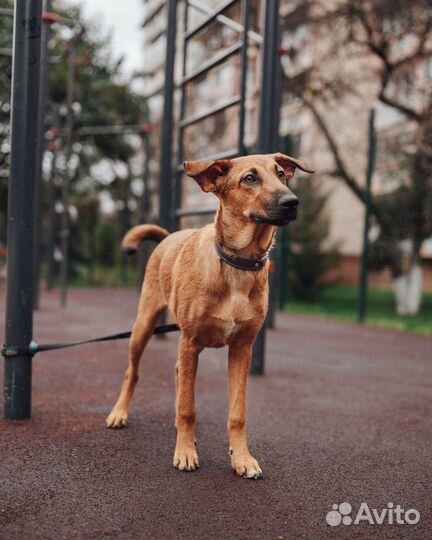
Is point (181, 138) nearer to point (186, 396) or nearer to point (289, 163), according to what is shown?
point (289, 163)

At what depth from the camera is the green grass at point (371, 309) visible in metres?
10.2

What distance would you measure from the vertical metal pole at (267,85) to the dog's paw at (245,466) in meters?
2.21

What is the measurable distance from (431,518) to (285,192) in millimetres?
1326

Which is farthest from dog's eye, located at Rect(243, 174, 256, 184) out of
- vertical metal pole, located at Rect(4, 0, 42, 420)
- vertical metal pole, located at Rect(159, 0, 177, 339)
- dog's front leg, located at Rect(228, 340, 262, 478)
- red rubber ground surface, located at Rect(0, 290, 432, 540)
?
vertical metal pole, located at Rect(159, 0, 177, 339)

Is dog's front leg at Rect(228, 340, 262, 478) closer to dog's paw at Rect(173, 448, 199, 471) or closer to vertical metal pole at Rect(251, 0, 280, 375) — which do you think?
dog's paw at Rect(173, 448, 199, 471)

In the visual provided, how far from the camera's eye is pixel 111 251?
17.6 metres

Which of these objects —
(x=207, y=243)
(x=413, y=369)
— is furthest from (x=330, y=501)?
(x=413, y=369)

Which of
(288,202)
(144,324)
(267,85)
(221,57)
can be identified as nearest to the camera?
(288,202)

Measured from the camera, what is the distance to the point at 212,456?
2869 mm

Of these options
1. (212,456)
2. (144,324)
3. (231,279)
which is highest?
(231,279)

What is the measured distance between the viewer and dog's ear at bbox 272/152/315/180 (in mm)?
2740

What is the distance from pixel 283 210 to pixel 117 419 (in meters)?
1.60

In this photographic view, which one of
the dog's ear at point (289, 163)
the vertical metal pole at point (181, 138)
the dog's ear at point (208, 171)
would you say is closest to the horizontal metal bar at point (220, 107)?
the vertical metal pole at point (181, 138)

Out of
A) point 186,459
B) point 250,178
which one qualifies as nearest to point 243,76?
point 250,178
